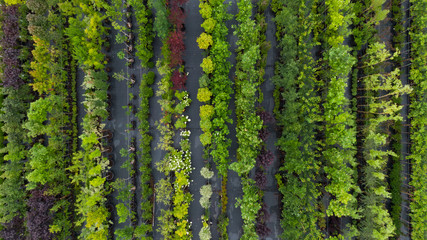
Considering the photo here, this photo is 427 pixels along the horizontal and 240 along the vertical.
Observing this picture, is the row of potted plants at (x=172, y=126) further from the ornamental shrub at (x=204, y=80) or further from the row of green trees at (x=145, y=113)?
the ornamental shrub at (x=204, y=80)

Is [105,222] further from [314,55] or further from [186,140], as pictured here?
[314,55]

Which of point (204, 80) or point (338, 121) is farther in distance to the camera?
point (204, 80)

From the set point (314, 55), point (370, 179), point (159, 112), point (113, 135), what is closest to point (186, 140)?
point (159, 112)

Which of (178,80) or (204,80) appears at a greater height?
(178,80)

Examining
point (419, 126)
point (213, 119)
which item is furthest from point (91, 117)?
point (419, 126)

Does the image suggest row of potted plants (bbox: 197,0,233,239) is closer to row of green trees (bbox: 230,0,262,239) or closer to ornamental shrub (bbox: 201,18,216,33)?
ornamental shrub (bbox: 201,18,216,33)

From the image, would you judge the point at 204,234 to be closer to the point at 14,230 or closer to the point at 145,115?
the point at 145,115

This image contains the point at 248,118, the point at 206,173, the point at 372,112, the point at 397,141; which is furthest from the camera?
the point at 397,141
